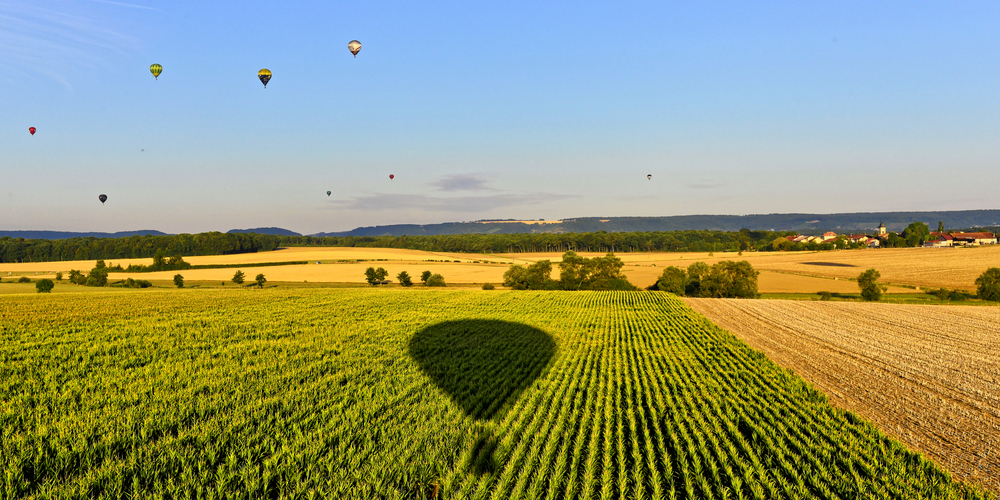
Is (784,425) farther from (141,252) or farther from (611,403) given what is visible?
(141,252)

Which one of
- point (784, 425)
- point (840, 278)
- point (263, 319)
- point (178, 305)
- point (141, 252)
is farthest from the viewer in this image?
point (141, 252)

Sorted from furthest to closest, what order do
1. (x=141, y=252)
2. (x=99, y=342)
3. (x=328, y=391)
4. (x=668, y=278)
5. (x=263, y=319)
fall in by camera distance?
(x=141, y=252)
(x=668, y=278)
(x=263, y=319)
(x=99, y=342)
(x=328, y=391)

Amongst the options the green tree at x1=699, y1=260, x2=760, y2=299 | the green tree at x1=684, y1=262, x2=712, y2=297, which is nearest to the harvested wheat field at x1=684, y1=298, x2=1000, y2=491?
the green tree at x1=699, y1=260, x2=760, y2=299

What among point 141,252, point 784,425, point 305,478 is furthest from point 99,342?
point 141,252

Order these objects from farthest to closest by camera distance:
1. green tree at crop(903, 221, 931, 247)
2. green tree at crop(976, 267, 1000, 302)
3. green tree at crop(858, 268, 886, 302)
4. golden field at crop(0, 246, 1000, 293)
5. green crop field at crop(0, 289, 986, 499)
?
green tree at crop(903, 221, 931, 247) < golden field at crop(0, 246, 1000, 293) < green tree at crop(858, 268, 886, 302) < green tree at crop(976, 267, 1000, 302) < green crop field at crop(0, 289, 986, 499)

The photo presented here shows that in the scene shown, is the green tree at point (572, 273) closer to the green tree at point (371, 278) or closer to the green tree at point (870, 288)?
the green tree at point (371, 278)

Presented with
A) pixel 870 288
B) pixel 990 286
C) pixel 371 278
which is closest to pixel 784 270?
pixel 870 288

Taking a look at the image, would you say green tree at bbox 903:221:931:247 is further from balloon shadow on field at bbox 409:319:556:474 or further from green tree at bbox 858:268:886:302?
balloon shadow on field at bbox 409:319:556:474
